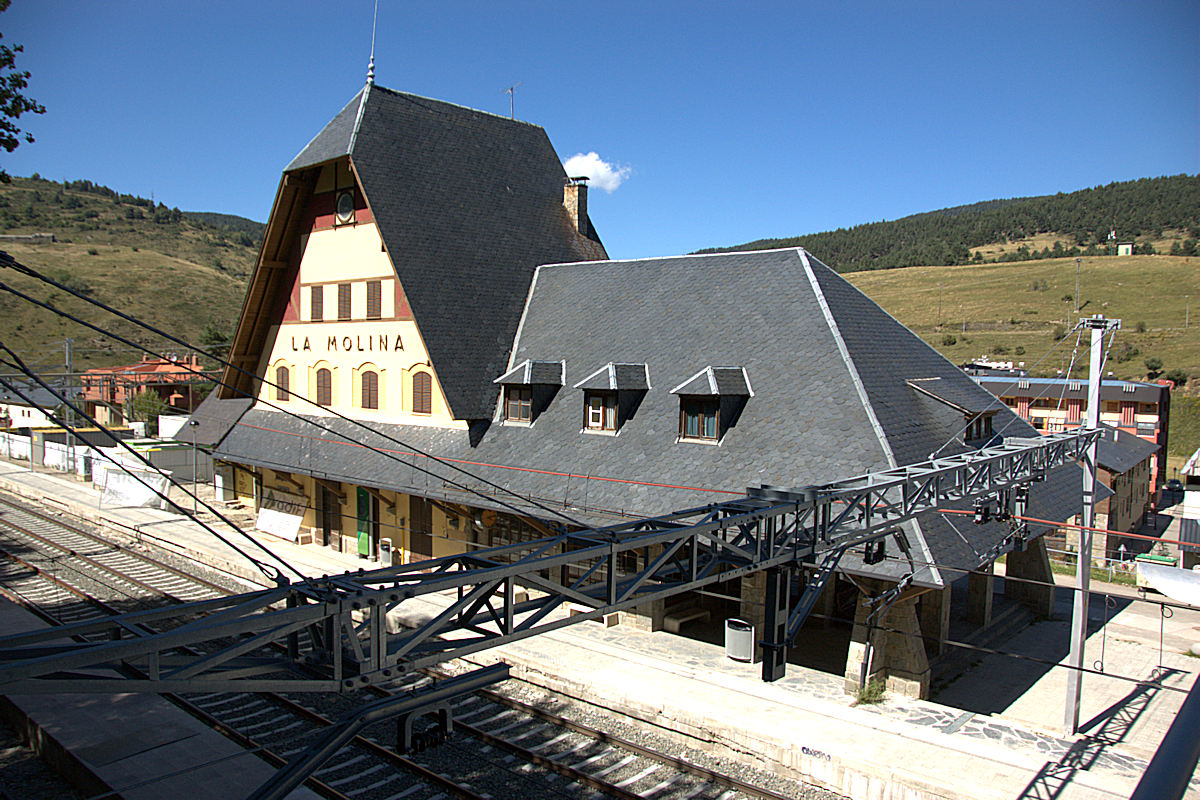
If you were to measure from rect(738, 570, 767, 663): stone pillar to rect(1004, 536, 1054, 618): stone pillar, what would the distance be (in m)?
9.73

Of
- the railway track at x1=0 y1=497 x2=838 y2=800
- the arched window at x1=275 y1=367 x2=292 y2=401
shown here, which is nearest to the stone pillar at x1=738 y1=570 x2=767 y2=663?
the railway track at x1=0 y1=497 x2=838 y2=800

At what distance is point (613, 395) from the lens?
74.1 ft

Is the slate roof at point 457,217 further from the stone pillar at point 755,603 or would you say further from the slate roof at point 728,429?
the stone pillar at point 755,603

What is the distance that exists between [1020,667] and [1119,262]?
407ft

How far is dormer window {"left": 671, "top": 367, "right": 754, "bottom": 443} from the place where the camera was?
20.4m

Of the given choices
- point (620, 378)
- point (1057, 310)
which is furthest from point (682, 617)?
point (1057, 310)

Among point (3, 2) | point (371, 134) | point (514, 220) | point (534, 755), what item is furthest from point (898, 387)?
point (3, 2)

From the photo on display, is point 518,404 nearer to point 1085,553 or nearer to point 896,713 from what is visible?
point 896,713

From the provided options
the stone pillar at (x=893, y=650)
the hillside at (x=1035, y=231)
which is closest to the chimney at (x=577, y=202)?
the stone pillar at (x=893, y=650)

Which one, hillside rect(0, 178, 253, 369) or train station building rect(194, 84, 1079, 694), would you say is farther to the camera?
hillside rect(0, 178, 253, 369)

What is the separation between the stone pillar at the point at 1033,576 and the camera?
954 inches

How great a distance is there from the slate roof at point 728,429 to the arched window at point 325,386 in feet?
5.46

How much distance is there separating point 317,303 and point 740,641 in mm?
20048

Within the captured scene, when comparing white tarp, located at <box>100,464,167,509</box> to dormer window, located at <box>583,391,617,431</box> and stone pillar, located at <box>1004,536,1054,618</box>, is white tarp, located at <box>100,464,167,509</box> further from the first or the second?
stone pillar, located at <box>1004,536,1054,618</box>
